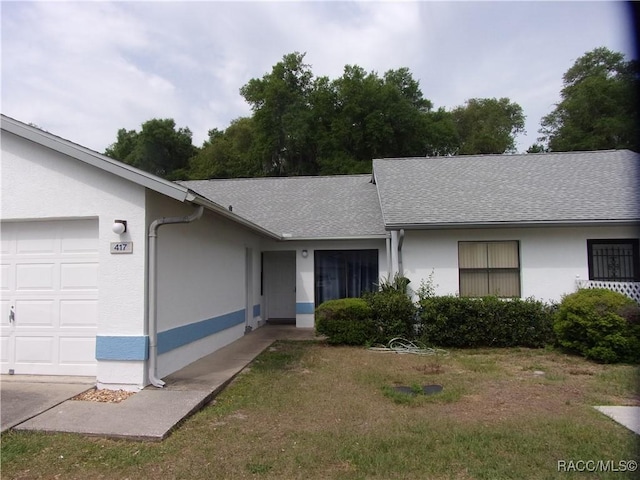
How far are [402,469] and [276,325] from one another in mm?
10227

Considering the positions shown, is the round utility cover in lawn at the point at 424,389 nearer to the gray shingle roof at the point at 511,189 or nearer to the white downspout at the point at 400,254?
the white downspout at the point at 400,254

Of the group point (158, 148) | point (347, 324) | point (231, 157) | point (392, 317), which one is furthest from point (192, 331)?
point (158, 148)

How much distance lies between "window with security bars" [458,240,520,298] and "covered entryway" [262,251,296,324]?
5.94 m

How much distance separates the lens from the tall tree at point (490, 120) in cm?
3672

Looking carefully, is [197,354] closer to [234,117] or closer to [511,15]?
[511,15]

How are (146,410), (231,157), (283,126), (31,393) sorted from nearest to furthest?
(146,410)
(31,393)
(283,126)
(231,157)

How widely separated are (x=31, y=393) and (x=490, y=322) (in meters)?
8.83

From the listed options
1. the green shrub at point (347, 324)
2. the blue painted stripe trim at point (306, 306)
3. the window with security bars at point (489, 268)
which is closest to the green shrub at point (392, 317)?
the green shrub at point (347, 324)

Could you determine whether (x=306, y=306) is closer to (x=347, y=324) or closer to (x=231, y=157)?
(x=347, y=324)

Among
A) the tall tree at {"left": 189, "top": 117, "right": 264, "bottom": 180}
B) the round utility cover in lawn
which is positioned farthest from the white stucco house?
the tall tree at {"left": 189, "top": 117, "right": 264, "bottom": 180}

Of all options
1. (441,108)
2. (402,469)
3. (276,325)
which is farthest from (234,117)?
(402,469)

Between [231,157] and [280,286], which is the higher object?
[231,157]

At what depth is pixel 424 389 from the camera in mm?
6840

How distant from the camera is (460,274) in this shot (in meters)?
11.1
